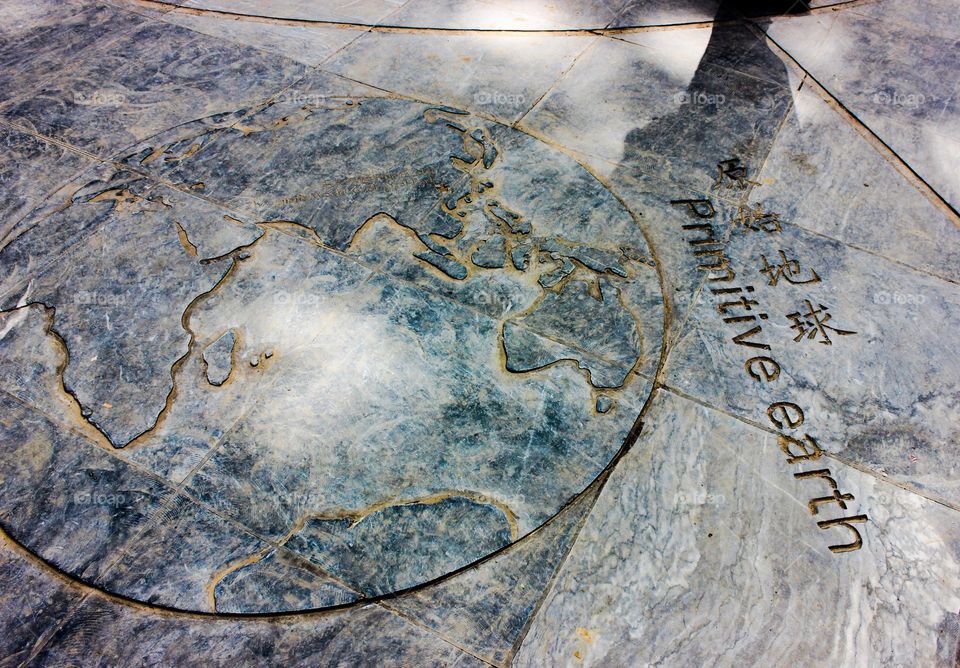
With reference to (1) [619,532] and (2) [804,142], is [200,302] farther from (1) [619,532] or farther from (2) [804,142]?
(2) [804,142]

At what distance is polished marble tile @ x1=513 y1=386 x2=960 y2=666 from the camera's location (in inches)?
103

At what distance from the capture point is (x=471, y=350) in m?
3.42

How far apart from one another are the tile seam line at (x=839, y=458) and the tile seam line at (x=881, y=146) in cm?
197

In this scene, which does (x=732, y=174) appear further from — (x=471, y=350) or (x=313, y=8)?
(x=313, y=8)

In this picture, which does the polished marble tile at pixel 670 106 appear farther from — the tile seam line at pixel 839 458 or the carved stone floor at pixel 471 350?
the tile seam line at pixel 839 458

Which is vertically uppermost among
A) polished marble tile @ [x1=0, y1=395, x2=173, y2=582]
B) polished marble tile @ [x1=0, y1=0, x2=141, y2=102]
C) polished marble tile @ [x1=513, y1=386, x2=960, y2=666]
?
polished marble tile @ [x1=0, y1=0, x2=141, y2=102]

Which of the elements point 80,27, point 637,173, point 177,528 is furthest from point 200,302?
point 80,27

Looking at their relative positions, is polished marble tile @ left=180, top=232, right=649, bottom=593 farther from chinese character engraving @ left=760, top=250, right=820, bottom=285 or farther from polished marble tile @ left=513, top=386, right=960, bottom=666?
chinese character engraving @ left=760, top=250, right=820, bottom=285

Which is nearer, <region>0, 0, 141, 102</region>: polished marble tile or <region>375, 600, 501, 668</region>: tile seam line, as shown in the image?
<region>375, 600, 501, 668</region>: tile seam line

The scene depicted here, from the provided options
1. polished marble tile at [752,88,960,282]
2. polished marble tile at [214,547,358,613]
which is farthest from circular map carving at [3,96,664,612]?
polished marble tile at [752,88,960,282]

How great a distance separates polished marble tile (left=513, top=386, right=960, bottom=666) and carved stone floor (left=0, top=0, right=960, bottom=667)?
12 mm

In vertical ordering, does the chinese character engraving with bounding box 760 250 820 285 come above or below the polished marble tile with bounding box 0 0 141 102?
below

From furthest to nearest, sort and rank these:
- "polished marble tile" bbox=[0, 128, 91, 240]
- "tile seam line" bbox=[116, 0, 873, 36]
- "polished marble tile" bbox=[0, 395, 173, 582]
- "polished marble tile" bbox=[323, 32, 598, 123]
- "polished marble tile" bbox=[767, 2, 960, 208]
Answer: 1. "tile seam line" bbox=[116, 0, 873, 36]
2. "polished marble tile" bbox=[323, 32, 598, 123]
3. "polished marble tile" bbox=[767, 2, 960, 208]
4. "polished marble tile" bbox=[0, 128, 91, 240]
5. "polished marble tile" bbox=[0, 395, 173, 582]

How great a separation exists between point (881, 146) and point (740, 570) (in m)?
3.25
